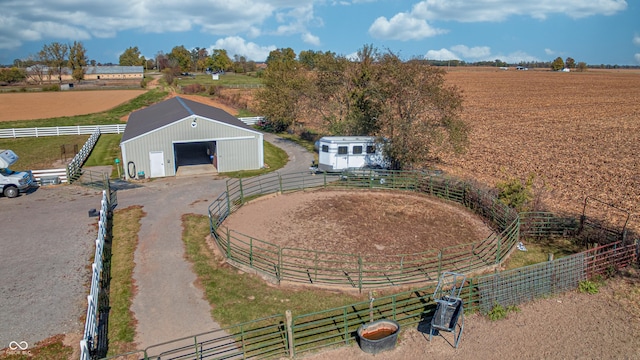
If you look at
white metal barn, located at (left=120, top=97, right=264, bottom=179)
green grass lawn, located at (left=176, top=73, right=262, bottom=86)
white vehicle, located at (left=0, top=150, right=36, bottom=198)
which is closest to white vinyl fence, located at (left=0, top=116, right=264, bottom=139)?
white metal barn, located at (left=120, top=97, right=264, bottom=179)

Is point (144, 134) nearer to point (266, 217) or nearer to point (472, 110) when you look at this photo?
point (266, 217)

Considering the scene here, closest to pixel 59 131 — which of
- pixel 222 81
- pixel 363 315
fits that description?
pixel 363 315

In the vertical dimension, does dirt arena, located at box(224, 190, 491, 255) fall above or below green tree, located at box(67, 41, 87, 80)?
below

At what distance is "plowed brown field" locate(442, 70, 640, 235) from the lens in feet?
79.3

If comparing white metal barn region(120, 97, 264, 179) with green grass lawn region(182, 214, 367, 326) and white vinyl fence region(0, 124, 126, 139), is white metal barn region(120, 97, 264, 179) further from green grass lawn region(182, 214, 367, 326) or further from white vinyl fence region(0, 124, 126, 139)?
white vinyl fence region(0, 124, 126, 139)

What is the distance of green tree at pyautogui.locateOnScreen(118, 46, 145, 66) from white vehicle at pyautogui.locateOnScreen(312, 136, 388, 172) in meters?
179

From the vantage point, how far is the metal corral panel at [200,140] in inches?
1061

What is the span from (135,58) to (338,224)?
19385cm

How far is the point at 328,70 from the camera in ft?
119

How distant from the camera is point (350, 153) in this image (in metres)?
27.0

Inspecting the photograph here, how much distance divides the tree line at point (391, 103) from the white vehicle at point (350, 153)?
2.33 feet

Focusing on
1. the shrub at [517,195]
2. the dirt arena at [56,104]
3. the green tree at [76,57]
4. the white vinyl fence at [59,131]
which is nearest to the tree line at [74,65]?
the green tree at [76,57]

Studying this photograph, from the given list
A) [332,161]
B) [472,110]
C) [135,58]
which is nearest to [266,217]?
[332,161]

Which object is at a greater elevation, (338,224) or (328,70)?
(328,70)
